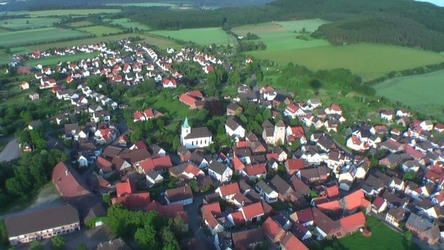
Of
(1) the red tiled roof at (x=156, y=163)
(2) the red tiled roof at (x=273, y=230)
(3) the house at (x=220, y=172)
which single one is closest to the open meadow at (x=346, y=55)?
(3) the house at (x=220, y=172)

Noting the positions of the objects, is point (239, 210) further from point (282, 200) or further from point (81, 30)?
point (81, 30)

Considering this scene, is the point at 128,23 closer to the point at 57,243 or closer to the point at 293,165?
the point at 293,165

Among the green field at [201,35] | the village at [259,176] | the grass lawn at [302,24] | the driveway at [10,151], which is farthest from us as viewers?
the grass lawn at [302,24]

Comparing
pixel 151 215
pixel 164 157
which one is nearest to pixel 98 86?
pixel 164 157

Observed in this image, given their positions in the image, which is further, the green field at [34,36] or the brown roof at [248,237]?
the green field at [34,36]

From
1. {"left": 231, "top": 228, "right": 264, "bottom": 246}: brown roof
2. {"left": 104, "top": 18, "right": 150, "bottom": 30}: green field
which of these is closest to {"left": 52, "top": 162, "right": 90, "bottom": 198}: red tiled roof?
{"left": 231, "top": 228, "right": 264, "bottom": 246}: brown roof

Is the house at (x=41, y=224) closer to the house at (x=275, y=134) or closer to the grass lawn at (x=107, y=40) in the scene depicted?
the house at (x=275, y=134)
